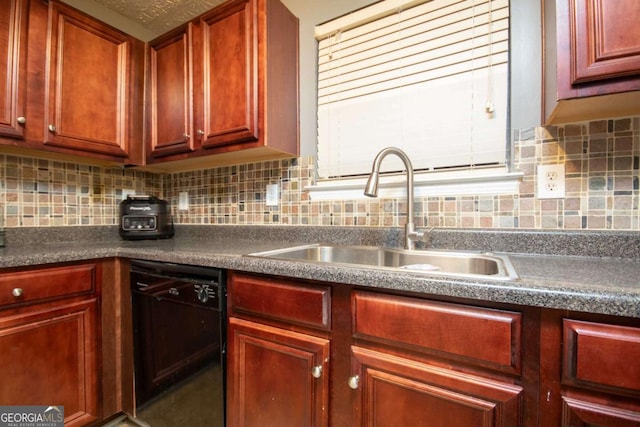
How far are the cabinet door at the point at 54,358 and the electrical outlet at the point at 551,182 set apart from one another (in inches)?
73.6

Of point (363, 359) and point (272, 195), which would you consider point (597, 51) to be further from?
point (272, 195)

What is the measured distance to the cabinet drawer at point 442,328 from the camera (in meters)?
0.61

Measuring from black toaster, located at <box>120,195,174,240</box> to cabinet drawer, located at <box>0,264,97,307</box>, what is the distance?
0.41 m

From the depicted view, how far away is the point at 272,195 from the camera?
1.64 metres

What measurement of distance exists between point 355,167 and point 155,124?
3.92 feet

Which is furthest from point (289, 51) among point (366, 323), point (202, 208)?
point (366, 323)

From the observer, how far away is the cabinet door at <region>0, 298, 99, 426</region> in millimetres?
1070

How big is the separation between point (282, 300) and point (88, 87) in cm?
157

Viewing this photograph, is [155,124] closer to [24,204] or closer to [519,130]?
[24,204]

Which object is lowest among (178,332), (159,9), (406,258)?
(178,332)

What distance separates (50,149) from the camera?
1.40 metres

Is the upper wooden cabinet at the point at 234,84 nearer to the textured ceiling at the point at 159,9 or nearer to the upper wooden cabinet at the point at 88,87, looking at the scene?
the upper wooden cabinet at the point at 88,87

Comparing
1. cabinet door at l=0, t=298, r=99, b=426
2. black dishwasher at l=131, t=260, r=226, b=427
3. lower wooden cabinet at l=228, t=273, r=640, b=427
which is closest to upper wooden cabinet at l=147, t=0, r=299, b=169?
black dishwasher at l=131, t=260, r=226, b=427

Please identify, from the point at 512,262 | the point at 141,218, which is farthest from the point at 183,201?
the point at 512,262
